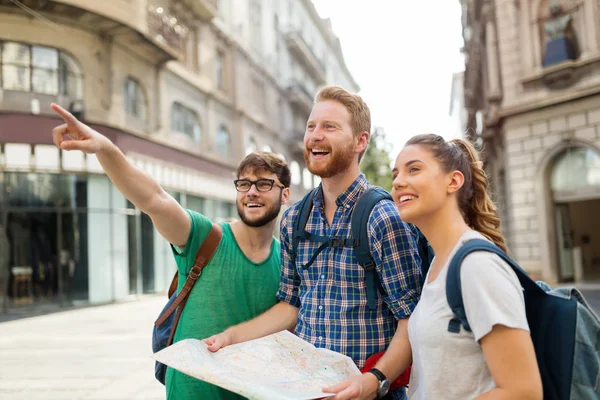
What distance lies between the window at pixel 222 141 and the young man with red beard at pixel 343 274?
20.5m

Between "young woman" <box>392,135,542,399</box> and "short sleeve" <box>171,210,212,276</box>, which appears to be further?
"short sleeve" <box>171,210,212,276</box>

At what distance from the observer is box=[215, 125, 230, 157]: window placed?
74.6ft

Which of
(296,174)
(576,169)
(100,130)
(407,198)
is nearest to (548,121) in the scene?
(576,169)

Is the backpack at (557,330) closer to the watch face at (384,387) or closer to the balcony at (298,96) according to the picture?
the watch face at (384,387)

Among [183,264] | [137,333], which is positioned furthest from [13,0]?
[183,264]

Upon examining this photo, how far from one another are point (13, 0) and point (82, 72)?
2.42 meters

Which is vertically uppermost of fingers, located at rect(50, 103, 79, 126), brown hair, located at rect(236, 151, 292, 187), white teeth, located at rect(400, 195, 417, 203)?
fingers, located at rect(50, 103, 79, 126)

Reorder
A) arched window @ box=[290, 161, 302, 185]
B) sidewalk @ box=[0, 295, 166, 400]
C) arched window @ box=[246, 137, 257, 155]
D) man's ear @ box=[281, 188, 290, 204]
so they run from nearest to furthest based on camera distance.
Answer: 1. man's ear @ box=[281, 188, 290, 204]
2. sidewalk @ box=[0, 295, 166, 400]
3. arched window @ box=[246, 137, 257, 155]
4. arched window @ box=[290, 161, 302, 185]

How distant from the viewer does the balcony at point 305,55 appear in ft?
112

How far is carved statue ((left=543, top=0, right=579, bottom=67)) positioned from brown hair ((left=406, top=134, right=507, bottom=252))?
15.0 meters

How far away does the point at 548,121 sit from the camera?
14.9 meters

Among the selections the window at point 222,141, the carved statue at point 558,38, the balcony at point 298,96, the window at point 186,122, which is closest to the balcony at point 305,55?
the balcony at point 298,96

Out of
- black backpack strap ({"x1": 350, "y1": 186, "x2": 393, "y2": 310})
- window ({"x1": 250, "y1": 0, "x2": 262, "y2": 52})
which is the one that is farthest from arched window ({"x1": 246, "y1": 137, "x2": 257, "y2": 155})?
black backpack strap ({"x1": 350, "y1": 186, "x2": 393, "y2": 310})

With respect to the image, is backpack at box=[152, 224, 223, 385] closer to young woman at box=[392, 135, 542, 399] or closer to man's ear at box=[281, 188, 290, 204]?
man's ear at box=[281, 188, 290, 204]
